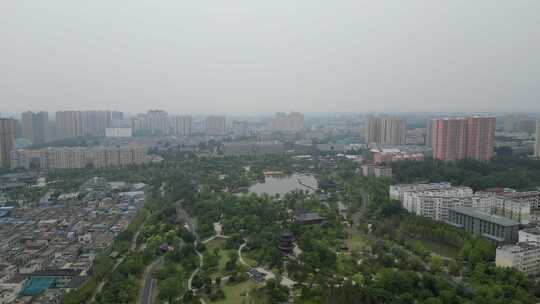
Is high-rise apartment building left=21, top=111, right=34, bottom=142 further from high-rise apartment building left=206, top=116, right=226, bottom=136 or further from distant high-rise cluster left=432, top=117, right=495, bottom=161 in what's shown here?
distant high-rise cluster left=432, top=117, right=495, bottom=161

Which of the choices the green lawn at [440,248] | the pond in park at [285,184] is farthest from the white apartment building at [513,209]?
the pond in park at [285,184]

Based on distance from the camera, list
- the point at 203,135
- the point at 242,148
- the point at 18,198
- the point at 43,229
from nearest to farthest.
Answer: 1. the point at 43,229
2. the point at 18,198
3. the point at 242,148
4. the point at 203,135

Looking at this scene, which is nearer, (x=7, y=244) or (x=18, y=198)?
(x=7, y=244)

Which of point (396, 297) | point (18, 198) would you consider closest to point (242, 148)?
point (18, 198)

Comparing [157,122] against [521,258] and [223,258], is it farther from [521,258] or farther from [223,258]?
[521,258]

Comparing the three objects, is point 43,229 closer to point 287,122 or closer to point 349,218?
point 349,218

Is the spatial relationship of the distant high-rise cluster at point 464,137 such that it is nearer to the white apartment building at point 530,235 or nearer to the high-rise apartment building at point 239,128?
the white apartment building at point 530,235

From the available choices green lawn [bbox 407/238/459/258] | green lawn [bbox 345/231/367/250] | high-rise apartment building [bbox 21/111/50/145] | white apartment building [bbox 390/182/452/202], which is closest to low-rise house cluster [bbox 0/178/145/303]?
green lawn [bbox 345/231/367/250]
